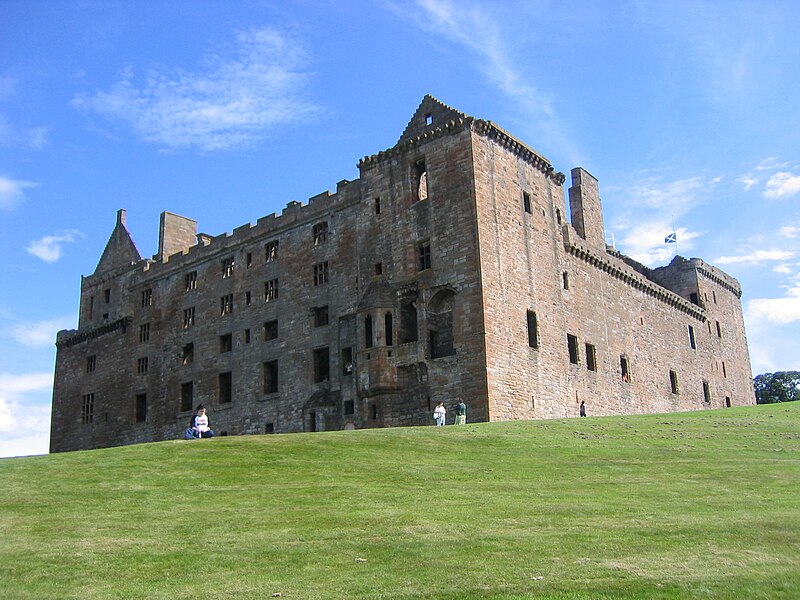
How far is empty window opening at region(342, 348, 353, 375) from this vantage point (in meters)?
42.2

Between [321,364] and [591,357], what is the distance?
13.9 meters

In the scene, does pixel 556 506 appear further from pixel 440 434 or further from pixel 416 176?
pixel 416 176

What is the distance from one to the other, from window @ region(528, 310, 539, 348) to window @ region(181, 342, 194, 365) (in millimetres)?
21312

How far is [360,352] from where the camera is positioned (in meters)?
40.2

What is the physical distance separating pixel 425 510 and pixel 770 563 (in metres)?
6.28

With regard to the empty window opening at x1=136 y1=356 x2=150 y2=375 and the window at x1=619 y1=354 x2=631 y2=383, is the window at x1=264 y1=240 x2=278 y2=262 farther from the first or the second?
the window at x1=619 y1=354 x2=631 y2=383

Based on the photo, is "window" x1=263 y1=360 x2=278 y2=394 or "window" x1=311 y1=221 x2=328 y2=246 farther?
"window" x1=263 y1=360 x2=278 y2=394

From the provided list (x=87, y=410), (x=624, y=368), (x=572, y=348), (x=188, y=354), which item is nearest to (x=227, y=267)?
(x=188, y=354)

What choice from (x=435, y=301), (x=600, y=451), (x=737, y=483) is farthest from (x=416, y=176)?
(x=737, y=483)

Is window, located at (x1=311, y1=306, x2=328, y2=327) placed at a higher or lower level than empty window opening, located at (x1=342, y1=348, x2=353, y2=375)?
higher

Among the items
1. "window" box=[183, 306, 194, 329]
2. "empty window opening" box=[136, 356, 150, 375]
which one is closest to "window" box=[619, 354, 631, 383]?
"window" box=[183, 306, 194, 329]

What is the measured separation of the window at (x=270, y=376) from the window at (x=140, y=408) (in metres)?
11.4

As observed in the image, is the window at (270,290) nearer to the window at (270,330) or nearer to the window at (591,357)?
the window at (270,330)

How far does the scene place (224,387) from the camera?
49.1 m
